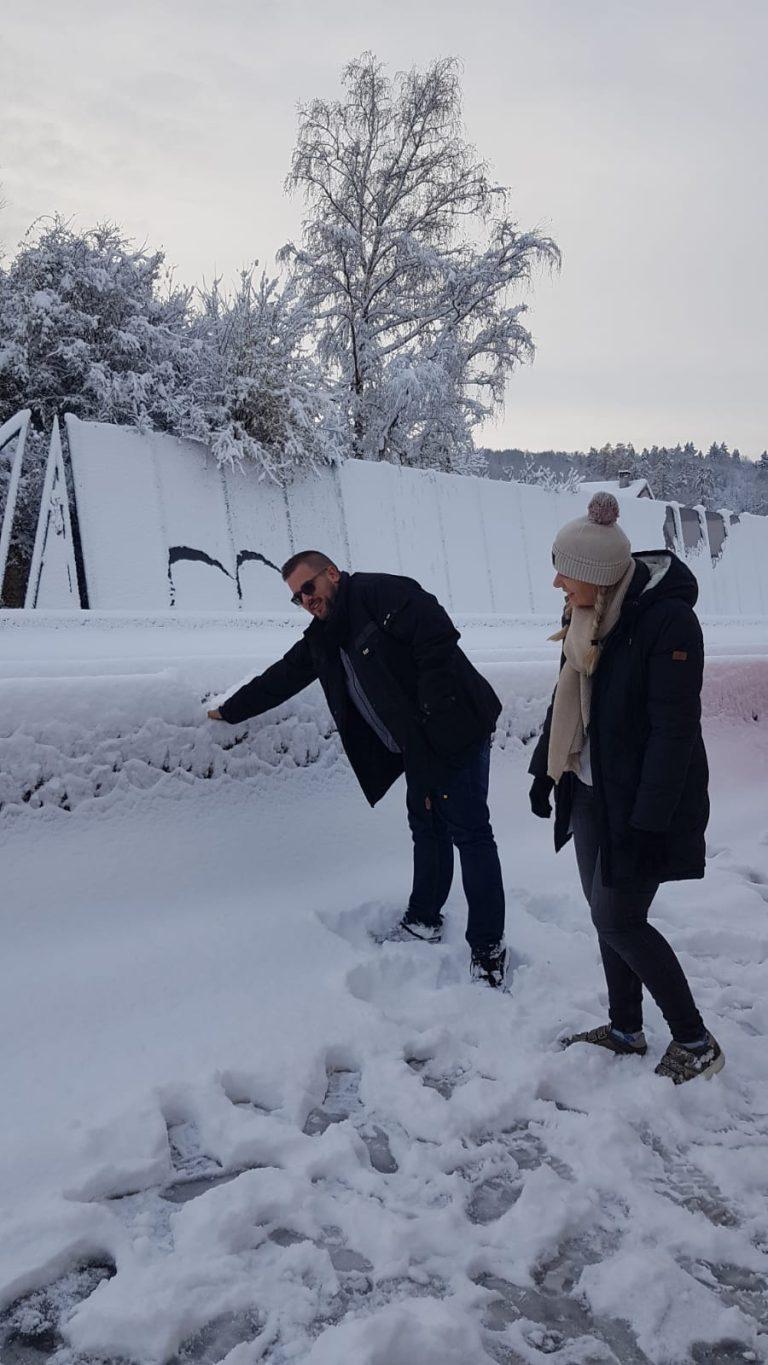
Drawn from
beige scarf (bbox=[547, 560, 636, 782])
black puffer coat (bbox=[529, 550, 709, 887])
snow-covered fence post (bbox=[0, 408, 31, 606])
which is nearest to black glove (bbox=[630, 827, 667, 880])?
black puffer coat (bbox=[529, 550, 709, 887])

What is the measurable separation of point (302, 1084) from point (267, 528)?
4.33m

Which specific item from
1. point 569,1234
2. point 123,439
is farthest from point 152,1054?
point 123,439

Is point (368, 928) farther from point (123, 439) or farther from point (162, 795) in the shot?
point (123, 439)

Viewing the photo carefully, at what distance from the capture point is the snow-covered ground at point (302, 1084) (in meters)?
1.69

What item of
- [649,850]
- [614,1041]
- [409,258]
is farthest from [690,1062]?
[409,258]

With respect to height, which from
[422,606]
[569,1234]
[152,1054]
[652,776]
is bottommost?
[569,1234]

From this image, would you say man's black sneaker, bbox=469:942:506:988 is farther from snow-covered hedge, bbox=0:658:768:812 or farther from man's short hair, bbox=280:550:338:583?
man's short hair, bbox=280:550:338:583

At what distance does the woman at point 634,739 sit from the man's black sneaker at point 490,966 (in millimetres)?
621

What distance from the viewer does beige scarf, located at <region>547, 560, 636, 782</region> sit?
7.92ft

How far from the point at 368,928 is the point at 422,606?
1.30m

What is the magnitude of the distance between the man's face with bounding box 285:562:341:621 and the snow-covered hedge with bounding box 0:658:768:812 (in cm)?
70

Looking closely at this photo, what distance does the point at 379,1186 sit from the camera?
6.70 ft

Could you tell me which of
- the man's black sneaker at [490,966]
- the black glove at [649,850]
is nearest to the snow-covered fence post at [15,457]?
the man's black sneaker at [490,966]

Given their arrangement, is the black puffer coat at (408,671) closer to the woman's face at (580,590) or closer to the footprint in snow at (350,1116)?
the woman's face at (580,590)
